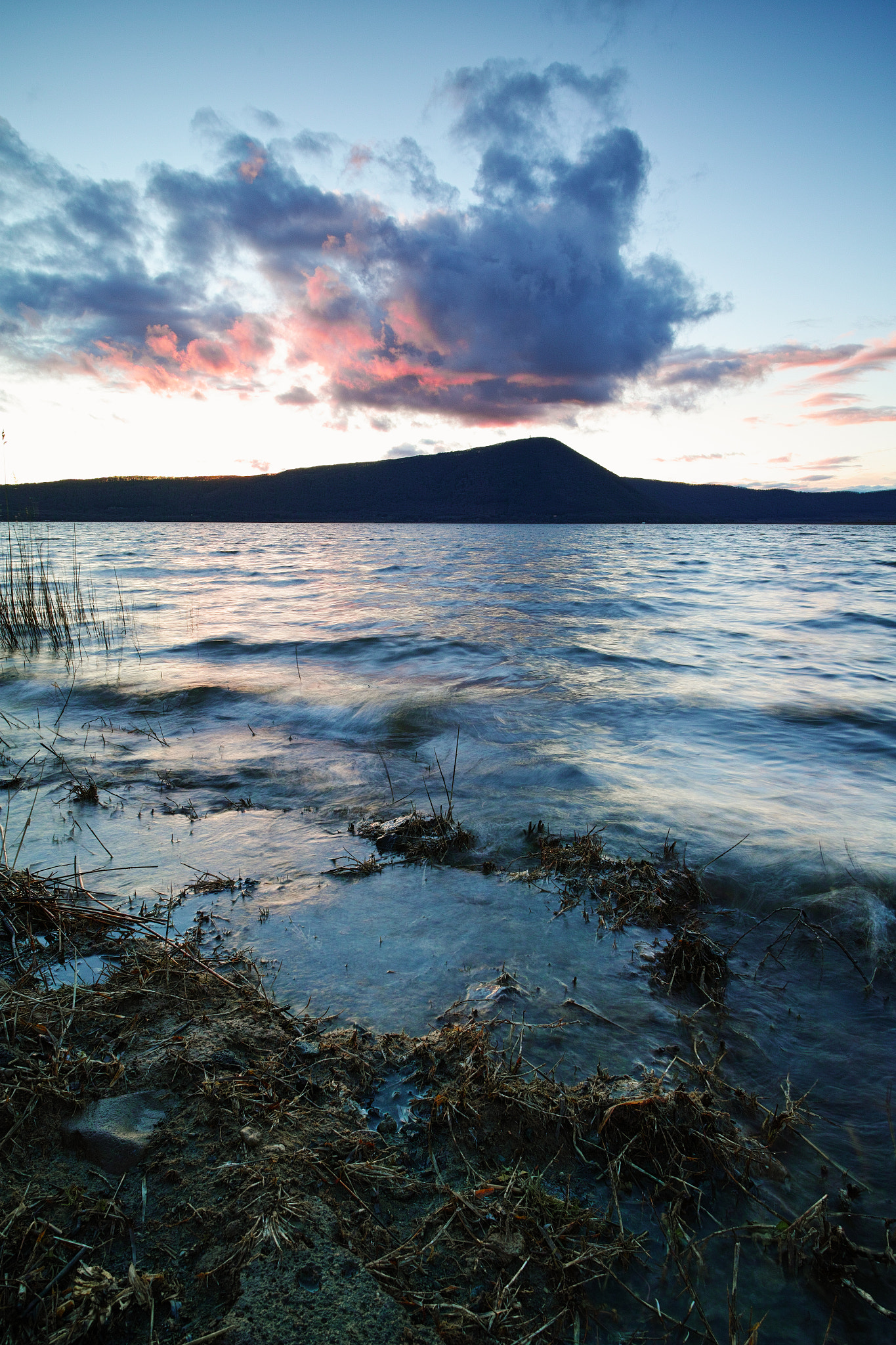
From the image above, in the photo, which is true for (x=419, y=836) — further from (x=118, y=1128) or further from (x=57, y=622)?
(x=57, y=622)

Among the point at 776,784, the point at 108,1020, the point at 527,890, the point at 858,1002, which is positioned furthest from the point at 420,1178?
the point at 776,784

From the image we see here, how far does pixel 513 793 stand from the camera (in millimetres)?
4797

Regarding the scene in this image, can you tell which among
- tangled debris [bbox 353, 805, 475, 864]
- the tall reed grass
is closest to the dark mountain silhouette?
the tall reed grass

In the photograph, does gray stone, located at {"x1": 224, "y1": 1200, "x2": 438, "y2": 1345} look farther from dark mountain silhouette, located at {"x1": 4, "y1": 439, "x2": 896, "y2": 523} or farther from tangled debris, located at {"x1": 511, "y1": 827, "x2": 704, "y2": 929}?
dark mountain silhouette, located at {"x1": 4, "y1": 439, "x2": 896, "y2": 523}

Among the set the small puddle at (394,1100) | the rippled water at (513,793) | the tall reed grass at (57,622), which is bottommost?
the rippled water at (513,793)

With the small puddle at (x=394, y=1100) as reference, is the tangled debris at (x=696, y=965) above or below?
below

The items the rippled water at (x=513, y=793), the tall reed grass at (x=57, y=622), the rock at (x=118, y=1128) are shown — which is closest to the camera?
the rock at (x=118, y=1128)

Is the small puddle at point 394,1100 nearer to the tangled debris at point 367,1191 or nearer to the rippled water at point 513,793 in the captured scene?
the tangled debris at point 367,1191

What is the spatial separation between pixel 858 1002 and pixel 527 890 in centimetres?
154

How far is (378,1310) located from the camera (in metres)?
1.31

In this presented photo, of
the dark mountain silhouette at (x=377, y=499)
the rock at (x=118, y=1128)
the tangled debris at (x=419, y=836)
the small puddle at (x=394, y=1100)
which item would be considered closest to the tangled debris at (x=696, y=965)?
the small puddle at (x=394, y=1100)

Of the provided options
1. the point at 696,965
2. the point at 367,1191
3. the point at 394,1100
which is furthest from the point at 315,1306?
the point at 696,965

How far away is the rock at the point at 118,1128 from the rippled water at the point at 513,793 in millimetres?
728

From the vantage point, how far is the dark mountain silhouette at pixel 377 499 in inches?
4985
